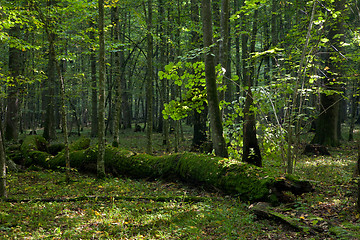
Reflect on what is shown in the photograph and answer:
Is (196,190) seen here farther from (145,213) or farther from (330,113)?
(330,113)

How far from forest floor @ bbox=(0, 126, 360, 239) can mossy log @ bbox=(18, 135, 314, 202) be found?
0.34 metres

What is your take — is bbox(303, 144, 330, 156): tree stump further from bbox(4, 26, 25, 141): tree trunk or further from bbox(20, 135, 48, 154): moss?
bbox(4, 26, 25, 141): tree trunk

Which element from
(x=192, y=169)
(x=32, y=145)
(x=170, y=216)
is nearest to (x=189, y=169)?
(x=192, y=169)

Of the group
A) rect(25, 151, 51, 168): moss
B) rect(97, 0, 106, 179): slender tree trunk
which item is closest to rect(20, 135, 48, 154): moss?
rect(25, 151, 51, 168): moss

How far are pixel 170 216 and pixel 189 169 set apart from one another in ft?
9.31

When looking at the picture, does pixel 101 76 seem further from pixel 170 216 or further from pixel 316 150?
pixel 316 150

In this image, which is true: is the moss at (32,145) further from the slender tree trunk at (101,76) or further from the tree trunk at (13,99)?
the slender tree trunk at (101,76)

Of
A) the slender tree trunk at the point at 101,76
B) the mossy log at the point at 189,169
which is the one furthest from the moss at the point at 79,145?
the slender tree trunk at the point at 101,76

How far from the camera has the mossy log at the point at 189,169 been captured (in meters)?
6.14

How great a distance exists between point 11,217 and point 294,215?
584 cm

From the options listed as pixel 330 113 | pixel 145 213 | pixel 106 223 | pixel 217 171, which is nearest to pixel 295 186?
pixel 217 171

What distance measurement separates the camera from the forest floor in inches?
177

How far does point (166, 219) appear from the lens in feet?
17.2

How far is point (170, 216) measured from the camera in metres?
5.40
